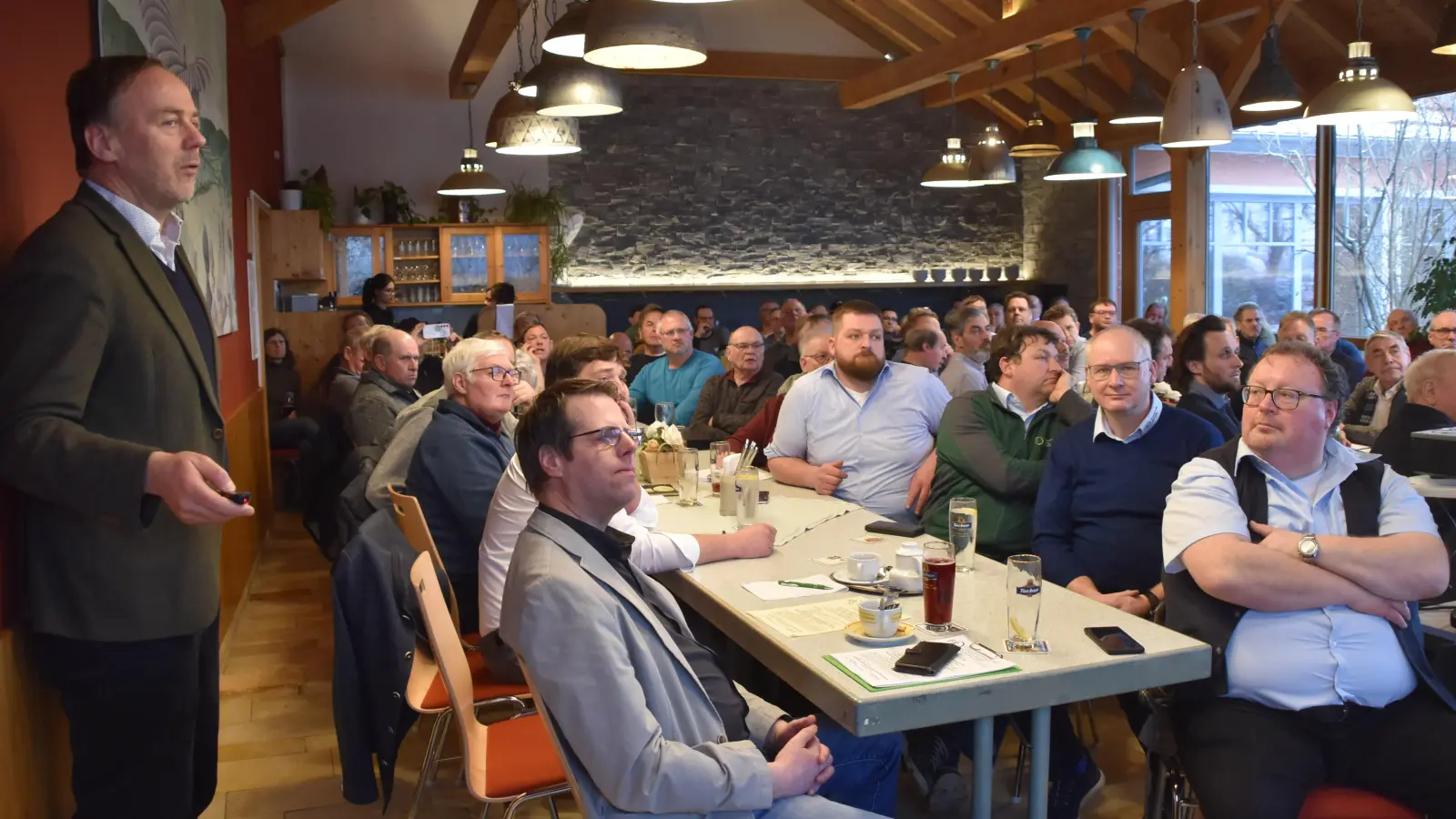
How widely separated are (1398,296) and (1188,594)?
27.1 feet

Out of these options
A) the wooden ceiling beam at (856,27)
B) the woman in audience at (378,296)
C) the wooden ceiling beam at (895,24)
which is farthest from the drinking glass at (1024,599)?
the wooden ceiling beam at (856,27)

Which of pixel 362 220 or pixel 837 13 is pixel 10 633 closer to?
pixel 362 220

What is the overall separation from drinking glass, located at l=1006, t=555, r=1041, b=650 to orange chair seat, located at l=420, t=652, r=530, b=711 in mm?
1335

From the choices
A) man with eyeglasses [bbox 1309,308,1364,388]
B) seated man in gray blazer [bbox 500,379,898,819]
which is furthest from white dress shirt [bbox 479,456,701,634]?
man with eyeglasses [bbox 1309,308,1364,388]

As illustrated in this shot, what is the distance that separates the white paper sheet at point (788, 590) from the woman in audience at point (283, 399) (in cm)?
624

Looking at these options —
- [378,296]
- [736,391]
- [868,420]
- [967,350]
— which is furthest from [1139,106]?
[378,296]

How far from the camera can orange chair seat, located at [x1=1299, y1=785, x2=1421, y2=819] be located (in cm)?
228

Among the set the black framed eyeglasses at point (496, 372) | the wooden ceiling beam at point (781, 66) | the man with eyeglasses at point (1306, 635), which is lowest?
the man with eyeglasses at point (1306, 635)

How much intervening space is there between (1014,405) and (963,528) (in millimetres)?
1108

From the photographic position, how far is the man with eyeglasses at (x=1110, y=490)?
Result: 3170mm

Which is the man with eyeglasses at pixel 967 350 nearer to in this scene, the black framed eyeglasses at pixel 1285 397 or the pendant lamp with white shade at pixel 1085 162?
the pendant lamp with white shade at pixel 1085 162

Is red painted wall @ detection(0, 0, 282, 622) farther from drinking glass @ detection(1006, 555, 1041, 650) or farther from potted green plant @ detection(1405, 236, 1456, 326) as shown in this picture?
potted green plant @ detection(1405, 236, 1456, 326)

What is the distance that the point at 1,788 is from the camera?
1.99 metres

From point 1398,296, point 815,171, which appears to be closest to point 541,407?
point 1398,296
